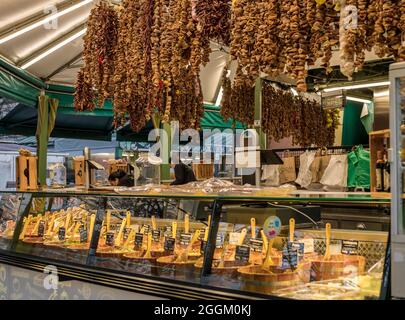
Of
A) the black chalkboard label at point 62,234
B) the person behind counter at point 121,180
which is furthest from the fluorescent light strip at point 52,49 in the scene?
the black chalkboard label at point 62,234

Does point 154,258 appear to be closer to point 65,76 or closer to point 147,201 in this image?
point 147,201

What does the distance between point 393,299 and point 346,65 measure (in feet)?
3.39

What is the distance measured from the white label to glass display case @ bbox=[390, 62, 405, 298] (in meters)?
0.65

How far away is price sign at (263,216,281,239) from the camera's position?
269cm

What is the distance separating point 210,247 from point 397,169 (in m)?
1.10

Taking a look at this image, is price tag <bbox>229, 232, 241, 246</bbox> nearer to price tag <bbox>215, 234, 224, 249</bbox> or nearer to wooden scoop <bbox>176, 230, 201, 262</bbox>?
price tag <bbox>215, 234, 224, 249</bbox>

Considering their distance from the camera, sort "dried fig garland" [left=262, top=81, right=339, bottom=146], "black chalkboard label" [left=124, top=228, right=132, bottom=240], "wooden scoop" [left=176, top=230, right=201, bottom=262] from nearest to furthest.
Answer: "wooden scoop" [left=176, top=230, right=201, bottom=262], "black chalkboard label" [left=124, top=228, right=132, bottom=240], "dried fig garland" [left=262, top=81, right=339, bottom=146]

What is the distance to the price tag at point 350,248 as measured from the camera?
2.41 m

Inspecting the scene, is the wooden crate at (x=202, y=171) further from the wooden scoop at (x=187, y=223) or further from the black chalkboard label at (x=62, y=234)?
the wooden scoop at (x=187, y=223)

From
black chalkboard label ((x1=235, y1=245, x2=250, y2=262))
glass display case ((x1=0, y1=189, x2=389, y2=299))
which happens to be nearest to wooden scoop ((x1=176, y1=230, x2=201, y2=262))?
glass display case ((x1=0, y1=189, x2=389, y2=299))

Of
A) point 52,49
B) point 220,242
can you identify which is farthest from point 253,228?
point 52,49

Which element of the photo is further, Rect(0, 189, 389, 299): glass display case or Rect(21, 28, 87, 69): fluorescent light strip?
Rect(21, 28, 87, 69): fluorescent light strip

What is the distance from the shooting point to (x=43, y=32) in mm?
5684
